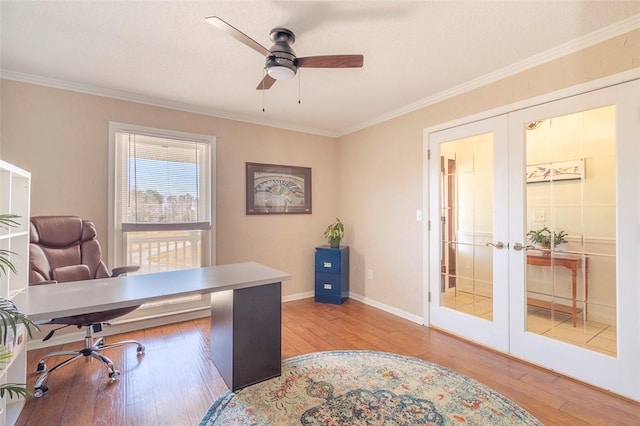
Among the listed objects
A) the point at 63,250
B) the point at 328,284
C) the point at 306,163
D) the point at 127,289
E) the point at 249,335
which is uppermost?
the point at 306,163

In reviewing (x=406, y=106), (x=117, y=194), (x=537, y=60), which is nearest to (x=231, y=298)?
(x=117, y=194)

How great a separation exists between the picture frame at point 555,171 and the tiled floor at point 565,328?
3.45ft

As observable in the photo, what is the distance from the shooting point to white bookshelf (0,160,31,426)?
5.41ft

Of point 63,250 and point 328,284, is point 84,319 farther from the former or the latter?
point 328,284

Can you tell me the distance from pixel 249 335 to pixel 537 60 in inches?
118

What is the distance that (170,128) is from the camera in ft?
10.7

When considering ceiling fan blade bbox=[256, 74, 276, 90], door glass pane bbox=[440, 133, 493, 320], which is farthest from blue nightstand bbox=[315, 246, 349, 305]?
ceiling fan blade bbox=[256, 74, 276, 90]

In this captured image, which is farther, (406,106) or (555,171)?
(406,106)

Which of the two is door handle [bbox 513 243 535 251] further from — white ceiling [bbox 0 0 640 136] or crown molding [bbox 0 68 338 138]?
crown molding [bbox 0 68 338 138]

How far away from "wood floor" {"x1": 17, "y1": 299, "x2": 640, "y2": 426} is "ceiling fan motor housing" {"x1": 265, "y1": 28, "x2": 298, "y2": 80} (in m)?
2.17

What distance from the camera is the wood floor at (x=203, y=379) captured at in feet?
5.78

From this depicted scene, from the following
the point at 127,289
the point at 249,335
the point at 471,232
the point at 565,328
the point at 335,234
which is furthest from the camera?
the point at 335,234

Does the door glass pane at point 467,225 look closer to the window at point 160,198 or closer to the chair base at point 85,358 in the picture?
the window at point 160,198

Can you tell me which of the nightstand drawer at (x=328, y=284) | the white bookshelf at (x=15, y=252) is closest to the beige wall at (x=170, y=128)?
the nightstand drawer at (x=328, y=284)
